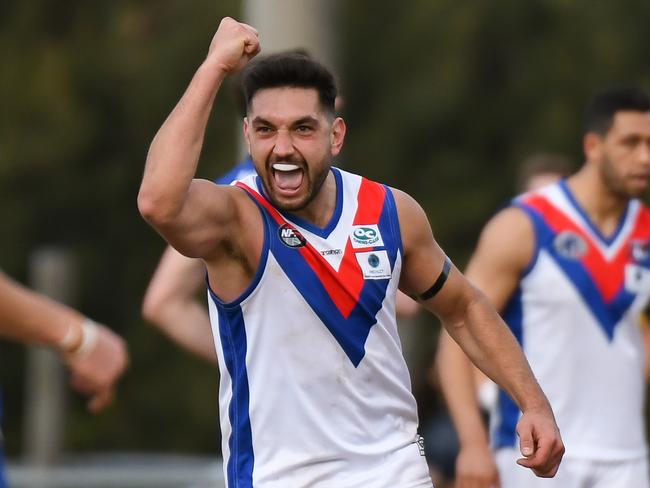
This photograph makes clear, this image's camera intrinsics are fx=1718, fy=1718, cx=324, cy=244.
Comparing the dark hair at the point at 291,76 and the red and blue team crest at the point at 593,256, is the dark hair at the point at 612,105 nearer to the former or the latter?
the red and blue team crest at the point at 593,256

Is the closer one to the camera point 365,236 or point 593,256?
point 365,236

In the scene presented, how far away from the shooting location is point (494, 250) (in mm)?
7586

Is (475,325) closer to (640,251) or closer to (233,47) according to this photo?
(233,47)

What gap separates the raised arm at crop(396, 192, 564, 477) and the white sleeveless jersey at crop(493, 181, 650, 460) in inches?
58.7

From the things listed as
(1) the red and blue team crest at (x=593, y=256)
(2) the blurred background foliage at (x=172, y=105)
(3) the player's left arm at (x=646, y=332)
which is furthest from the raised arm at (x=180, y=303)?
(2) the blurred background foliage at (x=172, y=105)

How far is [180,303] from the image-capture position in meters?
7.88

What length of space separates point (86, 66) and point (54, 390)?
716 centimetres

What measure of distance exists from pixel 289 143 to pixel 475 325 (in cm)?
105

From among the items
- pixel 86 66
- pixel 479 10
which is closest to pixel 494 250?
pixel 479 10

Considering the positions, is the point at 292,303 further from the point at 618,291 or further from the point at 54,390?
the point at 54,390

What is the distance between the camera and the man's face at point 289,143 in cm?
556

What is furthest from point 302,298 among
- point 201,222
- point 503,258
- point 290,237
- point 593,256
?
point 593,256

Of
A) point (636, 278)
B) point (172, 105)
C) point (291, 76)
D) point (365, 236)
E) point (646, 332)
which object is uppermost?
point (172, 105)

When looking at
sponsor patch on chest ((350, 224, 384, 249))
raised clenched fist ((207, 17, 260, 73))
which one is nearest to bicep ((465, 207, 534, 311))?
sponsor patch on chest ((350, 224, 384, 249))
